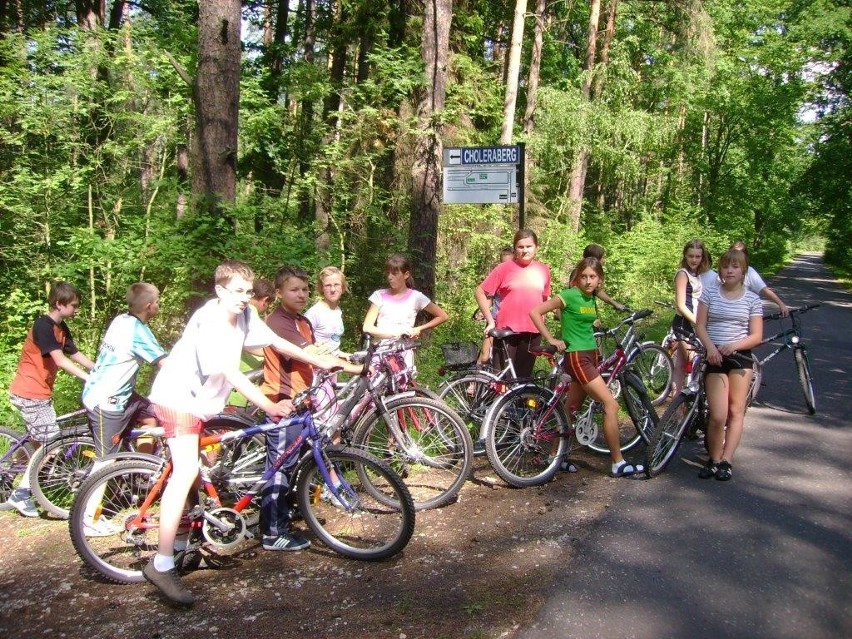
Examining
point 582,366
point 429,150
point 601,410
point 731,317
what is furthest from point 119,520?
point 429,150

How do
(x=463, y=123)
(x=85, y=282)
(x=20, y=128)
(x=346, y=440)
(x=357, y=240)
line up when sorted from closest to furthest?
1. (x=346, y=440)
2. (x=85, y=282)
3. (x=20, y=128)
4. (x=357, y=240)
5. (x=463, y=123)

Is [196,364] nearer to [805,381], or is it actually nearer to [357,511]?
[357,511]

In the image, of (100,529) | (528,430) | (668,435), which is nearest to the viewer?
(100,529)

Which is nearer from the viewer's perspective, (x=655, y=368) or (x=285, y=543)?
(x=285, y=543)

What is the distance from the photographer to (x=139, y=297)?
187 inches

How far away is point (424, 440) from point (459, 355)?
5.09 feet

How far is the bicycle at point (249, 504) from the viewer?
13.1ft

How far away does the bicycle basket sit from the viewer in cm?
642

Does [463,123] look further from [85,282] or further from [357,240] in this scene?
[85,282]

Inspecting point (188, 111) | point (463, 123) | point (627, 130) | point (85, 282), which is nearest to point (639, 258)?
point (627, 130)

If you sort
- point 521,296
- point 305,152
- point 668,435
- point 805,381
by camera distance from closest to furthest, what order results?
point 668,435
point 521,296
point 805,381
point 305,152

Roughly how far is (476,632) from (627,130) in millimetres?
19171

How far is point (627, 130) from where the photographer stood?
1997cm

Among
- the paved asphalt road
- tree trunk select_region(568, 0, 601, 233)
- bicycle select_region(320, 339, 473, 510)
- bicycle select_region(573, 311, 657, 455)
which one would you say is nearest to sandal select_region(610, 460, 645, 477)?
the paved asphalt road
